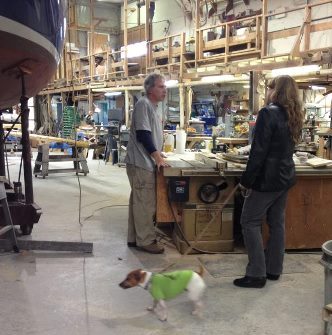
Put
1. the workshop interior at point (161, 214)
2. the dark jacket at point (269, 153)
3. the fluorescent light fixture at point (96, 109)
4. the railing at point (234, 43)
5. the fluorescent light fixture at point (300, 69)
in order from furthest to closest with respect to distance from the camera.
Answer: the fluorescent light fixture at point (96, 109) → the railing at point (234, 43) → the fluorescent light fixture at point (300, 69) → the dark jacket at point (269, 153) → the workshop interior at point (161, 214)

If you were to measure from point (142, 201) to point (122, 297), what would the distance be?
1.10 m

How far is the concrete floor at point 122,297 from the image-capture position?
2570 mm

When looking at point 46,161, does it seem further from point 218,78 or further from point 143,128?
point 143,128

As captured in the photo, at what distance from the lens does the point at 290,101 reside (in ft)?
10.0

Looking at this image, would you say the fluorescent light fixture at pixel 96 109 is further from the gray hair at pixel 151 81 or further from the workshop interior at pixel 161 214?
the gray hair at pixel 151 81

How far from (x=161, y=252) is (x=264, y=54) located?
288 inches

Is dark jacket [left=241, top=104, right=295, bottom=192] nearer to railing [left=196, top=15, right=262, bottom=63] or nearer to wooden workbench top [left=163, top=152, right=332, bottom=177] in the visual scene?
wooden workbench top [left=163, top=152, right=332, bottom=177]

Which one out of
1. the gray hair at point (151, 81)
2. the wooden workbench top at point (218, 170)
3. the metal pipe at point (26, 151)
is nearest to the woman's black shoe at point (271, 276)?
the wooden workbench top at point (218, 170)

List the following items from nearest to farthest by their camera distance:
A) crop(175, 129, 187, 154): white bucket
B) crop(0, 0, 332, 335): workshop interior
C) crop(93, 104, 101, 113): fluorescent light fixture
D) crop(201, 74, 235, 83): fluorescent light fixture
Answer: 1. crop(0, 0, 332, 335): workshop interior
2. crop(175, 129, 187, 154): white bucket
3. crop(201, 74, 235, 83): fluorescent light fixture
4. crop(93, 104, 101, 113): fluorescent light fixture

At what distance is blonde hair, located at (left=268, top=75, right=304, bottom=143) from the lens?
10.0ft

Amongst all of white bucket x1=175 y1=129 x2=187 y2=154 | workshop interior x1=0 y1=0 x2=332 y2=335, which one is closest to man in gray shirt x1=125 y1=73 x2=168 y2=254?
workshop interior x1=0 y1=0 x2=332 y2=335

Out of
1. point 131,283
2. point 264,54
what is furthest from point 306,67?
point 131,283

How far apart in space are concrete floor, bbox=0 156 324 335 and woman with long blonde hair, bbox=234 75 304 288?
0.84 ft

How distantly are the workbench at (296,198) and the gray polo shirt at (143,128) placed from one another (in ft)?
0.65
